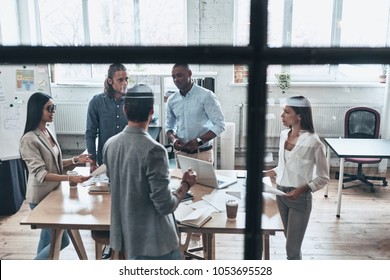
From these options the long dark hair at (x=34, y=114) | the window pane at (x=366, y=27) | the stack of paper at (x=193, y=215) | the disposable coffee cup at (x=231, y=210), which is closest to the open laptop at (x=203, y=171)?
the stack of paper at (x=193, y=215)

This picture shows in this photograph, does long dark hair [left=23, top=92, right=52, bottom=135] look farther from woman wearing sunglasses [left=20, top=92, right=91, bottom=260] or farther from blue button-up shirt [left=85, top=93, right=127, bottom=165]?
blue button-up shirt [left=85, top=93, right=127, bottom=165]

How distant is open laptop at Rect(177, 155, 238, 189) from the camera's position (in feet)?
7.19

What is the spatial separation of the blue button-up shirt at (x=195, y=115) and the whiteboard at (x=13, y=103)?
1202 mm

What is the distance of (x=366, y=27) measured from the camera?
2.97ft

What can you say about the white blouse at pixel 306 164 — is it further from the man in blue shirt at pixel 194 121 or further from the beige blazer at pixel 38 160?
the beige blazer at pixel 38 160

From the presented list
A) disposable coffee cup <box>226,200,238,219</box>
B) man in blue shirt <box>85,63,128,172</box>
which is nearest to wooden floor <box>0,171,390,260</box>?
disposable coffee cup <box>226,200,238,219</box>

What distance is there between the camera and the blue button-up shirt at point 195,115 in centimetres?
249

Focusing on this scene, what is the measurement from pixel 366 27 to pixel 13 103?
2975mm

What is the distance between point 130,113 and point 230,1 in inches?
96.0

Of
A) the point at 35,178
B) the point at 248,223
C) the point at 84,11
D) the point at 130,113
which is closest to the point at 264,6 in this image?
the point at 248,223

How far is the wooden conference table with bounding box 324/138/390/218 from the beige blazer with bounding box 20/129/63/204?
2144 millimetres

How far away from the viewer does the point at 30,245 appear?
7.77 feet

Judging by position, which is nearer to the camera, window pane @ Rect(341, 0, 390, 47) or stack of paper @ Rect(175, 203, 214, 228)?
window pane @ Rect(341, 0, 390, 47)

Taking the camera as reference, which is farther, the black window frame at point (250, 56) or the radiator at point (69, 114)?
the radiator at point (69, 114)
